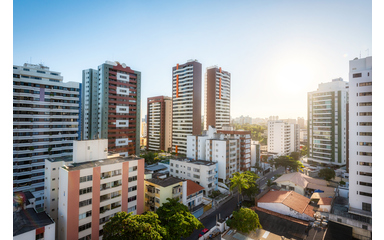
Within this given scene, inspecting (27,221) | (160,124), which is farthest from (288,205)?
(160,124)

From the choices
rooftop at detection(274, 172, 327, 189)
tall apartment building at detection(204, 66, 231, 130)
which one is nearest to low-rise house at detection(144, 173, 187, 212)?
rooftop at detection(274, 172, 327, 189)

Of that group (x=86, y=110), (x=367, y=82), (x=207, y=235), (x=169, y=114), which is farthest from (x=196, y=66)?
(x=207, y=235)

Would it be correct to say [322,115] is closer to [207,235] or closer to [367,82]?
[367,82]

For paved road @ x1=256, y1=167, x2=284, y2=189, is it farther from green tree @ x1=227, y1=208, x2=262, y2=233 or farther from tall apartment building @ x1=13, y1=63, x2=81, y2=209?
tall apartment building @ x1=13, y1=63, x2=81, y2=209

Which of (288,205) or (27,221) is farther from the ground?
(27,221)

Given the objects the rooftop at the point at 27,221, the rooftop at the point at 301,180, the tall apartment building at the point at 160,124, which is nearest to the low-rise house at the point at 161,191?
the rooftop at the point at 27,221

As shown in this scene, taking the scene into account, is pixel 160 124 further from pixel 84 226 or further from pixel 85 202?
pixel 84 226
